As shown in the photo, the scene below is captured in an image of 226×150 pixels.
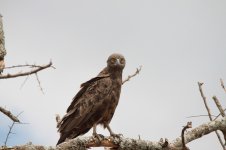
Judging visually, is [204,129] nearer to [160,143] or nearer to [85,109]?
[160,143]

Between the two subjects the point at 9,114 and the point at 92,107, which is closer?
the point at 9,114

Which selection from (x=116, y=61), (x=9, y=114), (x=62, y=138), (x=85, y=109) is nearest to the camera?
(x=9, y=114)

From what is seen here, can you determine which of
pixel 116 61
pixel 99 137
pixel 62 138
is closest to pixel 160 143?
pixel 99 137

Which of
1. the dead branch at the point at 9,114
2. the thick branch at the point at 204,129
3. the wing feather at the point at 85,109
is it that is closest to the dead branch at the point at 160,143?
the thick branch at the point at 204,129

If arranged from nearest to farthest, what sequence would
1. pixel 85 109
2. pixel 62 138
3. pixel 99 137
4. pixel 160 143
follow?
pixel 160 143 → pixel 99 137 → pixel 62 138 → pixel 85 109

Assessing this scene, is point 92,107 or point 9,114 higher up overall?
point 92,107

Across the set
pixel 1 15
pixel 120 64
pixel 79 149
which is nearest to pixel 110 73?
pixel 120 64

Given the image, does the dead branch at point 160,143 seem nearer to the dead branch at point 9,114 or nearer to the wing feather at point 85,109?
the dead branch at point 9,114

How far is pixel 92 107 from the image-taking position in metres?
6.71

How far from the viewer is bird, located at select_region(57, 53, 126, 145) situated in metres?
6.47

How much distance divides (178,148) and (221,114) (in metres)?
0.70

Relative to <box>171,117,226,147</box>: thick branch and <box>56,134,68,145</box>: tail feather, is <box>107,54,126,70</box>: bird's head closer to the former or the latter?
<box>56,134,68,145</box>: tail feather

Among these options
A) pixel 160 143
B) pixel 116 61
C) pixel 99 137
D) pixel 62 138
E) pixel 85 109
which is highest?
pixel 116 61

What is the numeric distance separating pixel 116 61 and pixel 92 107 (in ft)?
3.91
